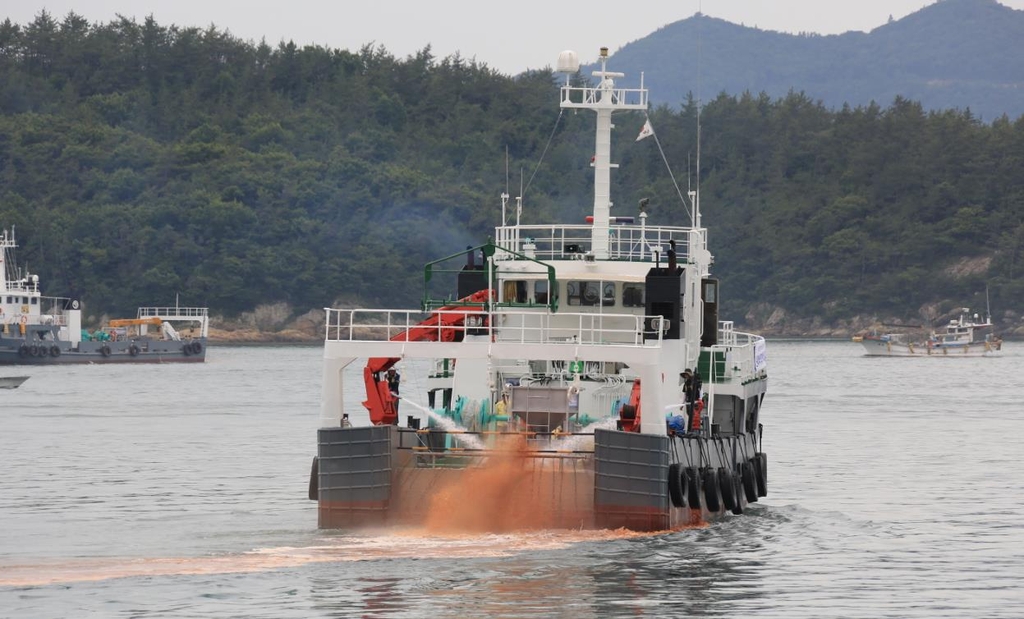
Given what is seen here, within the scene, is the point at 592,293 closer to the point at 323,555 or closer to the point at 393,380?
the point at 393,380

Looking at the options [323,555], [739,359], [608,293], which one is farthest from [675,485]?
[739,359]

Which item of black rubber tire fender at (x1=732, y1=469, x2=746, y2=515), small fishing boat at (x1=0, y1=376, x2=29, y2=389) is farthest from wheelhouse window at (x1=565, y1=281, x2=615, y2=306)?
small fishing boat at (x1=0, y1=376, x2=29, y2=389)

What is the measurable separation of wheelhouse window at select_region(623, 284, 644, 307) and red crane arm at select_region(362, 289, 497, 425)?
3.41 meters

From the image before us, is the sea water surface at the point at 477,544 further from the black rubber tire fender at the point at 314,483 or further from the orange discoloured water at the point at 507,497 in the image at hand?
the black rubber tire fender at the point at 314,483

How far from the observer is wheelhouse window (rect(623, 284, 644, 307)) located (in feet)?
109

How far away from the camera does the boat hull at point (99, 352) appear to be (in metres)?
108

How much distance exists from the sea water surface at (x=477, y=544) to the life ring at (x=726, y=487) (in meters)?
0.36

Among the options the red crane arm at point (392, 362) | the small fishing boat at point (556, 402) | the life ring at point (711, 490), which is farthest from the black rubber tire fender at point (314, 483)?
the life ring at point (711, 490)

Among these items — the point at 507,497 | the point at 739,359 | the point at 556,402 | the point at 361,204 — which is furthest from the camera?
the point at 361,204

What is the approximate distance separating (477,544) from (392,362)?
433cm

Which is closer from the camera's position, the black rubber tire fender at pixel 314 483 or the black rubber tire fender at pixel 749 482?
the black rubber tire fender at pixel 314 483

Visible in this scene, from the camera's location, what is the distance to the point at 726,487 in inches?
1288

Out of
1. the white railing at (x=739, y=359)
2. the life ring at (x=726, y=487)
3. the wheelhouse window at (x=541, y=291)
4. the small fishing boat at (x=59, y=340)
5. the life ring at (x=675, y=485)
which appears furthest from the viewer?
the small fishing boat at (x=59, y=340)

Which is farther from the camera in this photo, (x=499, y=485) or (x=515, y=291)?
(x=515, y=291)
